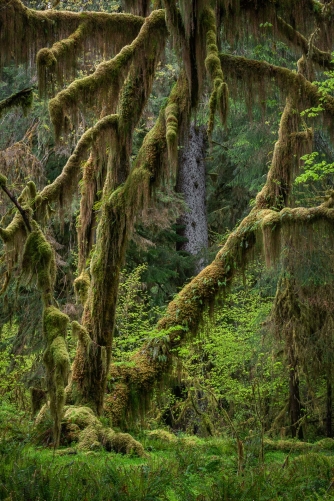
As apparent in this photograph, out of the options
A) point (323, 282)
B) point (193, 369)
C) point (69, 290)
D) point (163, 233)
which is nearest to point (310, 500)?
point (323, 282)

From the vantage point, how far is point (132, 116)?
34.5 ft

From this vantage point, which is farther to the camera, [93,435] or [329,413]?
[329,413]

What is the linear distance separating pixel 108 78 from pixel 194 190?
10.5m

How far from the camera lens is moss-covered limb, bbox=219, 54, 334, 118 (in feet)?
36.2

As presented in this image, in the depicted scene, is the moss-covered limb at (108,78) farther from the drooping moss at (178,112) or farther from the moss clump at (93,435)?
the moss clump at (93,435)

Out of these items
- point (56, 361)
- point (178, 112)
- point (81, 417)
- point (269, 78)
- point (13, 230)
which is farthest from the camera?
point (269, 78)

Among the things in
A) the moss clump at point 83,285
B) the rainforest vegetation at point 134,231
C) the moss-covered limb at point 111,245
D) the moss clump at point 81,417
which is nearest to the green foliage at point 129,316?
the rainforest vegetation at point 134,231

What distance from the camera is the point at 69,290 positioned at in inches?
706

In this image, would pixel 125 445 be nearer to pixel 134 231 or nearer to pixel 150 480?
pixel 150 480

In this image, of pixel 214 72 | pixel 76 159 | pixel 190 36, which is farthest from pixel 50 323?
pixel 190 36

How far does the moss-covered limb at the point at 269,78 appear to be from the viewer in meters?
11.0

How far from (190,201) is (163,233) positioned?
1.31m

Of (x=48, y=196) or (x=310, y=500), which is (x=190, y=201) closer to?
(x=48, y=196)

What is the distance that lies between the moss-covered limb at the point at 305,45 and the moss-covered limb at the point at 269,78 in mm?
516
